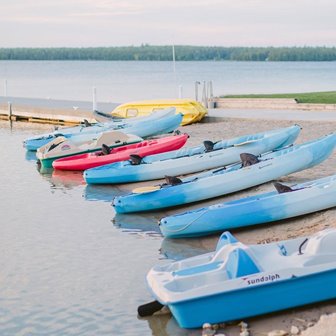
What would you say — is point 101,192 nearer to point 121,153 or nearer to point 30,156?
point 121,153

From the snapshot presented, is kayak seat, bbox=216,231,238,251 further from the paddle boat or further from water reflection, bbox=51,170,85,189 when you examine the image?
the paddle boat

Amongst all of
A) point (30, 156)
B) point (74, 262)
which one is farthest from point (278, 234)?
point (30, 156)

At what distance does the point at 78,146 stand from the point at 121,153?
2003 mm

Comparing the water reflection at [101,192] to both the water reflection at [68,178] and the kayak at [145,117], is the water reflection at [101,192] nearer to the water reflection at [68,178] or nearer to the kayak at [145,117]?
the water reflection at [68,178]

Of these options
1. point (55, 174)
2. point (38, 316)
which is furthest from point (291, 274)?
point (55, 174)

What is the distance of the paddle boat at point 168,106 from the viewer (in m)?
24.7

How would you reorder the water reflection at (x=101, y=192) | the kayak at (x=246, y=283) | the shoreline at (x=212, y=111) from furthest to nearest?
the shoreline at (x=212, y=111), the water reflection at (x=101, y=192), the kayak at (x=246, y=283)

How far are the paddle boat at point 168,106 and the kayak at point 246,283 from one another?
15762 millimetres

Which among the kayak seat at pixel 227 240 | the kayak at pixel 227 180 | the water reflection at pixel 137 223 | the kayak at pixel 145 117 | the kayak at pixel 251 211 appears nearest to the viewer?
the kayak seat at pixel 227 240

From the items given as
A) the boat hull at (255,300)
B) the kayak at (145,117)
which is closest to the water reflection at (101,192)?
the kayak at (145,117)

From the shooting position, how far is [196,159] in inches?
631

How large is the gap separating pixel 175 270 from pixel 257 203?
321cm

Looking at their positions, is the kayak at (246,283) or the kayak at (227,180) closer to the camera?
the kayak at (246,283)

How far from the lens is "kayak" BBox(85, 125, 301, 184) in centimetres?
1600
